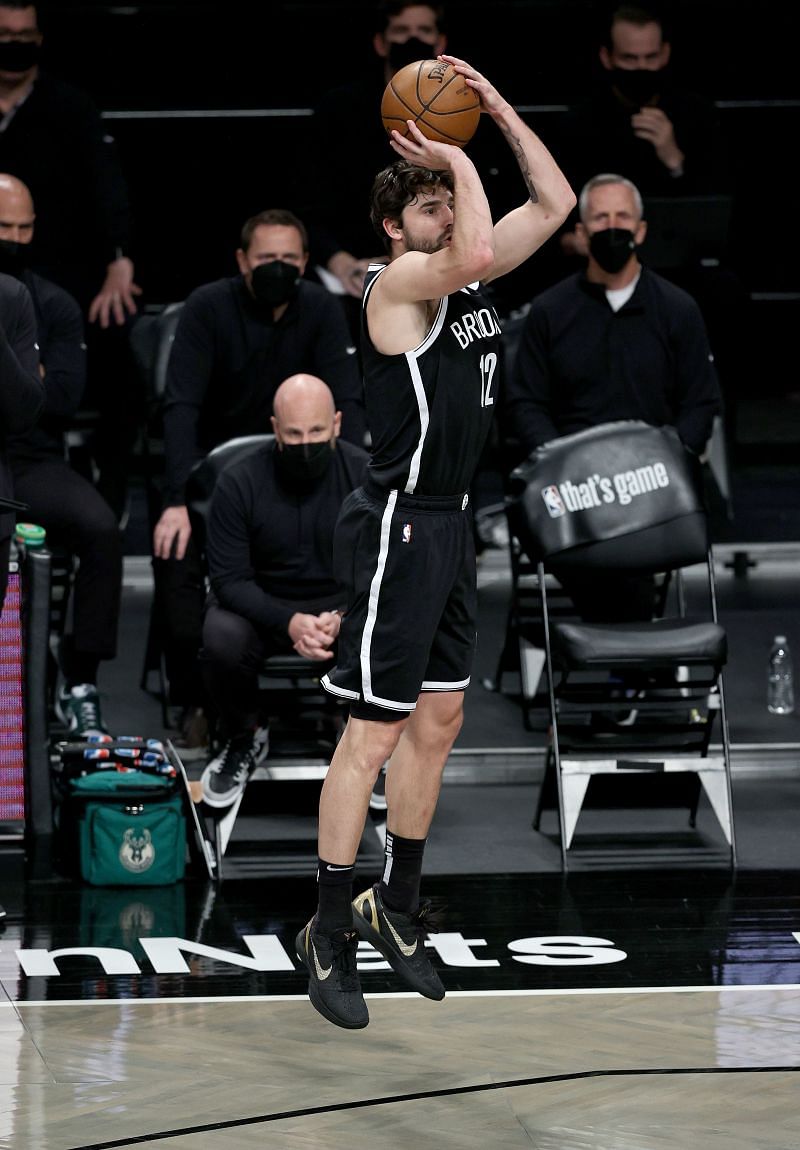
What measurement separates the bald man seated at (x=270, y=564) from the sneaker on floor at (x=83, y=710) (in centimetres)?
46

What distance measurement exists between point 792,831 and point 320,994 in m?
2.31

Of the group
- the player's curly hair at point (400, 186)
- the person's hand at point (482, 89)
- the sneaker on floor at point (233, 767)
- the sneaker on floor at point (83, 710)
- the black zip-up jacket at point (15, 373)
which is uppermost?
the person's hand at point (482, 89)

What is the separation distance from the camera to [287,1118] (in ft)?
12.6

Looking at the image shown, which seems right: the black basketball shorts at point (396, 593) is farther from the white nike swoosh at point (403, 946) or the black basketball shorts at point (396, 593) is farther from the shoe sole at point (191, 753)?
the shoe sole at point (191, 753)

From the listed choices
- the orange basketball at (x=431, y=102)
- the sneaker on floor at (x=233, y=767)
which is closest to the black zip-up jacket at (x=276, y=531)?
the sneaker on floor at (x=233, y=767)

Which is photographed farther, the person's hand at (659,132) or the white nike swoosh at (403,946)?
the person's hand at (659,132)

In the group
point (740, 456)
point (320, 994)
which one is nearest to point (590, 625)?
point (320, 994)

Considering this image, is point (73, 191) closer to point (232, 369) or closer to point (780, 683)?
point (232, 369)

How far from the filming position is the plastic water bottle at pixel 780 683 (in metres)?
6.91

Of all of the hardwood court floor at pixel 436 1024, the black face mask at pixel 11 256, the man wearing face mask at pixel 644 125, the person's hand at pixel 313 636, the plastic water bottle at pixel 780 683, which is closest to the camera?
the hardwood court floor at pixel 436 1024

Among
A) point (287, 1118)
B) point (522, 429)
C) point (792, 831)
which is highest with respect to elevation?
point (522, 429)

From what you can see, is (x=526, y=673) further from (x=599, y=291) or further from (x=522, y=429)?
(x=599, y=291)

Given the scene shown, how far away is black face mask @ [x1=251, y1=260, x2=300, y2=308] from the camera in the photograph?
657cm

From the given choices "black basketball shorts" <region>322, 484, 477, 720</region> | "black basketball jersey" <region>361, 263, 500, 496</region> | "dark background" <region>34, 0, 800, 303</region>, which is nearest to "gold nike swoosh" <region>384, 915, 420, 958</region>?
"black basketball shorts" <region>322, 484, 477, 720</region>
